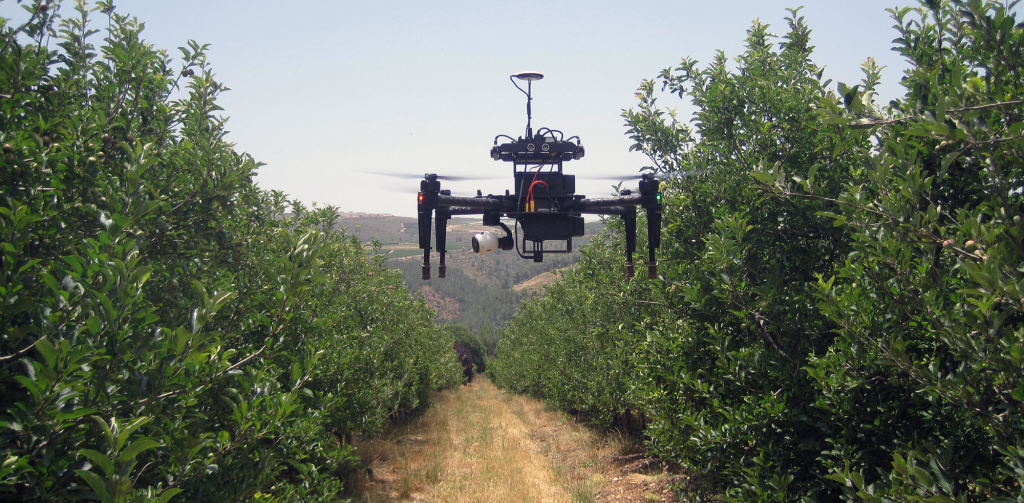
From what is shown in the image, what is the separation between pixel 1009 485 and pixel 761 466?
2.06 meters

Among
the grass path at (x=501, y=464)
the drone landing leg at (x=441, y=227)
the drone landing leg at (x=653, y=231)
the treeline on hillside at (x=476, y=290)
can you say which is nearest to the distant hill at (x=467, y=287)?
the treeline on hillside at (x=476, y=290)

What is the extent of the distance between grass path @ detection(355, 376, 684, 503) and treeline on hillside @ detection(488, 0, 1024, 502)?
5493 millimetres

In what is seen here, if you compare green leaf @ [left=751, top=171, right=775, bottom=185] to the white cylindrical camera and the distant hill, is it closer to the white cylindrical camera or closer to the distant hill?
the white cylindrical camera

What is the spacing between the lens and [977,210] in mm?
4102

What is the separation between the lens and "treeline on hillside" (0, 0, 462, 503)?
122 inches

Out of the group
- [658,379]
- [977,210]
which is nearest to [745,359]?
[658,379]

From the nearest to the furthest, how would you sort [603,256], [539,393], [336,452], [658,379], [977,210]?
[977,210]
[658,379]
[336,452]
[603,256]
[539,393]

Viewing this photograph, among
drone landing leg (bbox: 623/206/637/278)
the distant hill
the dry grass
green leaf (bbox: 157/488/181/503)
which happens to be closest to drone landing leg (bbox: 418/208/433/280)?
drone landing leg (bbox: 623/206/637/278)

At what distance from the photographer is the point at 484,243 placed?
7.53 metres

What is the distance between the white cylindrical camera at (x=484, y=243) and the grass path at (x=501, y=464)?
724 cm

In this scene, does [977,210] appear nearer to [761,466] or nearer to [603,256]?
[761,466]

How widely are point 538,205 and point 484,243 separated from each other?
928mm

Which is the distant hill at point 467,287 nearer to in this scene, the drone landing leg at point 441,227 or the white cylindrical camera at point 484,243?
the white cylindrical camera at point 484,243

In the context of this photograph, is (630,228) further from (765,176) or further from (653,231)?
(765,176)
